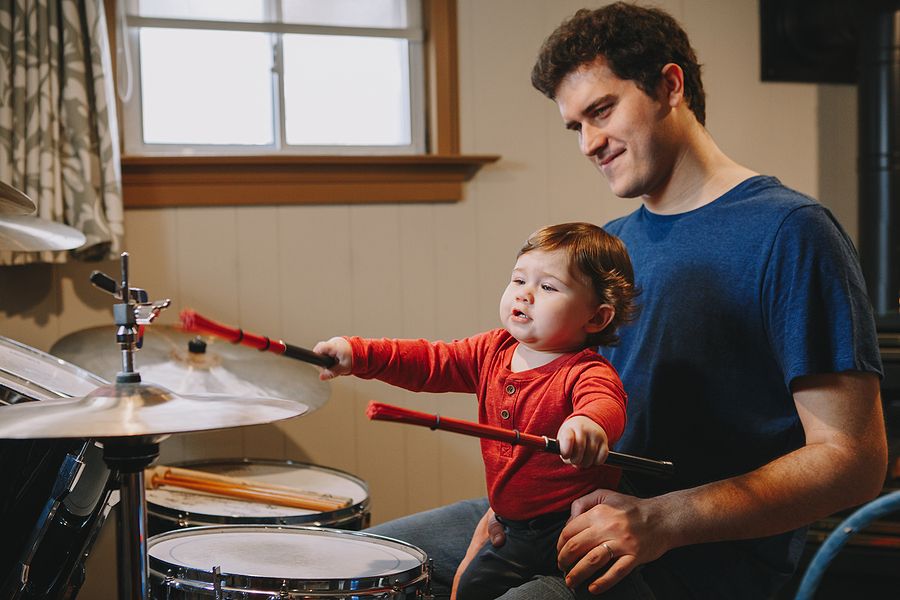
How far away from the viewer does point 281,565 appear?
1223mm

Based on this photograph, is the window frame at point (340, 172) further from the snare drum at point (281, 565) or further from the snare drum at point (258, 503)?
the snare drum at point (281, 565)

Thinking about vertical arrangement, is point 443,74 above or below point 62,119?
above

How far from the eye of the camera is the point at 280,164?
236 cm

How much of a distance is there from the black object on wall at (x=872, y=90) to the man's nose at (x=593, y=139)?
149cm

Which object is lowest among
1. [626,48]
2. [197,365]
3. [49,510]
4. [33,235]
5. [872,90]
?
[49,510]

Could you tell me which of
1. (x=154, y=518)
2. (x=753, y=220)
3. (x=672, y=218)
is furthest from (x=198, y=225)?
(x=753, y=220)

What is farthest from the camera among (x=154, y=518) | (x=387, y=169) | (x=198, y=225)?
(x=387, y=169)

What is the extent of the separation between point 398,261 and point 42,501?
54.0 inches

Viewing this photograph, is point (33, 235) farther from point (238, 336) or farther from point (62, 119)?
point (62, 119)

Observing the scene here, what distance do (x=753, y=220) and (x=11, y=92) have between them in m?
1.56

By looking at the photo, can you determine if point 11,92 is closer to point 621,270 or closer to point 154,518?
point 154,518

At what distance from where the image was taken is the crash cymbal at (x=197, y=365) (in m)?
1.86

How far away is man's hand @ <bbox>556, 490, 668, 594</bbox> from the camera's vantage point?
3.78 ft

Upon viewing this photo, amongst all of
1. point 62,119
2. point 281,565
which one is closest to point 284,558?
point 281,565
